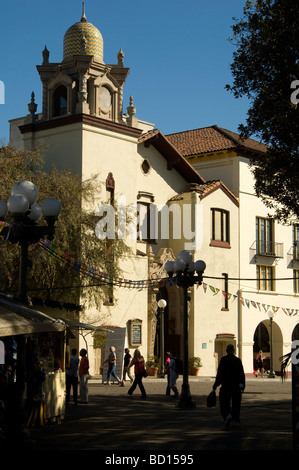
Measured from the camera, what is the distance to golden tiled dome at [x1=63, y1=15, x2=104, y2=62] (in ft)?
124

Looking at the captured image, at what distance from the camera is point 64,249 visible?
3025cm

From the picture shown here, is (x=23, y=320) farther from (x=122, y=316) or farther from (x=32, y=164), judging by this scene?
(x=122, y=316)

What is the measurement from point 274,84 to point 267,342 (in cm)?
3115

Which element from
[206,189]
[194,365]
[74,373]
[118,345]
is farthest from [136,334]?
[74,373]

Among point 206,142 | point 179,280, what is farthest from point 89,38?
point 179,280

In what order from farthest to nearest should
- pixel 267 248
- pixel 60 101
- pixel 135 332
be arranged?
pixel 267 248
pixel 60 101
pixel 135 332

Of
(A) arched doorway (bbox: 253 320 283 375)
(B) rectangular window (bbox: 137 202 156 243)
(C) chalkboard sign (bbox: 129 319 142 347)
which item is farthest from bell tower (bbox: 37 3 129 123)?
(A) arched doorway (bbox: 253 320 283 375)

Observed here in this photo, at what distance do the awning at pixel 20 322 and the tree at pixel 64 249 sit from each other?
14.8 metres

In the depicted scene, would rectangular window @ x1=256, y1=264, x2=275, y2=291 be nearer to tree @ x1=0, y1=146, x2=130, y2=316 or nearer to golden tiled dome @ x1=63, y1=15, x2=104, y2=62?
tree @ x1=0, y1=146, x2=130, y2=316

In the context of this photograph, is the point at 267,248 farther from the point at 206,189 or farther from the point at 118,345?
the point at 118,345

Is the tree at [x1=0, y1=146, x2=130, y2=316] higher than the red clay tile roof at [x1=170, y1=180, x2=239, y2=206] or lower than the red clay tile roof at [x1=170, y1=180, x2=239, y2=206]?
lower

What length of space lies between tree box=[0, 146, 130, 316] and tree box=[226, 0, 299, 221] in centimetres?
1075

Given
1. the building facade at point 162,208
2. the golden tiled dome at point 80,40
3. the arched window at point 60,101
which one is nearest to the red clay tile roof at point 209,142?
the building facade at point 162,208

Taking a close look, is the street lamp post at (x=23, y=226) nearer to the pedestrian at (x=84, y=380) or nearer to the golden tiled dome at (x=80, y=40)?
the pedestrian at (x=84, y=380)
